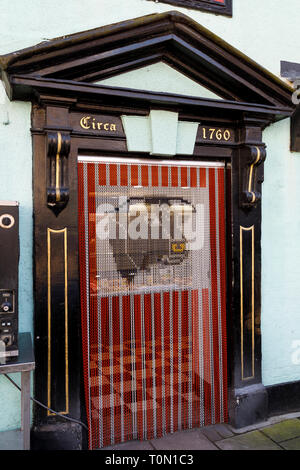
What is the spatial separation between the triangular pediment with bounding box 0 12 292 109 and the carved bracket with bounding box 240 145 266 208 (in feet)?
1.71

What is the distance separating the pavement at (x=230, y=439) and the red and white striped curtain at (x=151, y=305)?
0.10 m

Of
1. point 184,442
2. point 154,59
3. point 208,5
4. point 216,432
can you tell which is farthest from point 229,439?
point 208,5

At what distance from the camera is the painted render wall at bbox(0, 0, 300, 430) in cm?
327

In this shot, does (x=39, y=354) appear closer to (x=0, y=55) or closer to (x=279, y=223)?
(x=0, y=55)

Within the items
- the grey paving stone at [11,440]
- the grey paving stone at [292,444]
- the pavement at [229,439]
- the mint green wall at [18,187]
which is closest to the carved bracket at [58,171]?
the mint green wall at [18,187]

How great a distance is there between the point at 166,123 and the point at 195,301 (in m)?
1.78

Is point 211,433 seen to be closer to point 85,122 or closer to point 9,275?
point 9,275

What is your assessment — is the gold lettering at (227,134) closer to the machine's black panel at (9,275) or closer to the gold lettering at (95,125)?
the gold lettering at (95,125)

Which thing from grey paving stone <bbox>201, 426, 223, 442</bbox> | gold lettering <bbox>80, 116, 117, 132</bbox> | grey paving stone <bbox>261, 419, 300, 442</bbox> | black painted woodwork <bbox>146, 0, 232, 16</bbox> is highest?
black painted woodwork <bbox>146, 0, 232, 16</bbox>

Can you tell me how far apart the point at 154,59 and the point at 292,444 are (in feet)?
12.5

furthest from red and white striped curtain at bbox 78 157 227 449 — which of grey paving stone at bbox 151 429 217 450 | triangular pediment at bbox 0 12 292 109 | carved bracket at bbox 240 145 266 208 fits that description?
triangular pediment at bbox 0 12 292 109

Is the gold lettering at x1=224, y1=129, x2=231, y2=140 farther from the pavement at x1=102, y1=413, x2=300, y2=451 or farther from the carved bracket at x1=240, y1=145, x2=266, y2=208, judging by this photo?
the pavement at x1=102, y1=413, x2=300, y2=451

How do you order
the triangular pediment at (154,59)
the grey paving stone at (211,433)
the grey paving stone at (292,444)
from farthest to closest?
the grey paving stone at (211,433) < the grey paving stone at (292,444) < the triangular pediment at (154,59)

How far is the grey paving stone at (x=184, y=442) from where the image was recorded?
11.2ft
